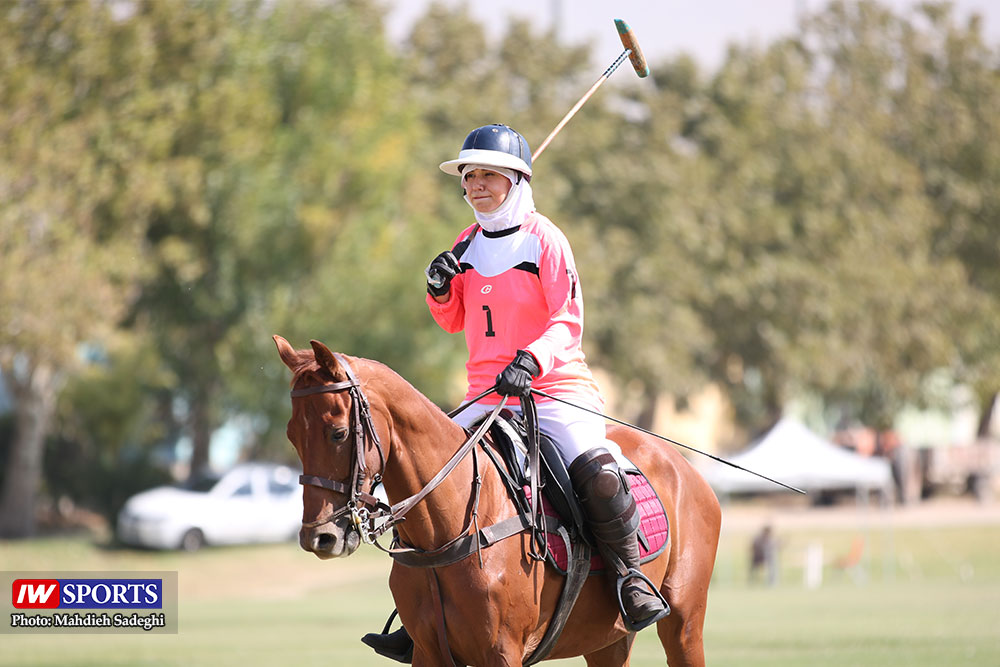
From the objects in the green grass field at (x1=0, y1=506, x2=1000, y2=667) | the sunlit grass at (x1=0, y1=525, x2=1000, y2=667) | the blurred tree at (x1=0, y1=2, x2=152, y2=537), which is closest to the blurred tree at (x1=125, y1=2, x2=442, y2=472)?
the blurred tree at (x1=0, y1=2, x2=152, y2=537)

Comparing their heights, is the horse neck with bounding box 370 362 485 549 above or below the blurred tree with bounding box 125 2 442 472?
below

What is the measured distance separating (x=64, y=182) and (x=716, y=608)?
15305 mm

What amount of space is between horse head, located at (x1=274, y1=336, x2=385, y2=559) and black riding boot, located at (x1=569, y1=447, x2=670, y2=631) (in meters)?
1.39

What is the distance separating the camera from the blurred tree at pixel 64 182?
26.5 meters

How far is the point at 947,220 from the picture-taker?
52344mm

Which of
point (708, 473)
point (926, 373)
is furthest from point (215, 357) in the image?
point (926, 373)

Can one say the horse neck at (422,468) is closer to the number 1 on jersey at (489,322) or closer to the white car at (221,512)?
the number 1 on jersey at (489,322)

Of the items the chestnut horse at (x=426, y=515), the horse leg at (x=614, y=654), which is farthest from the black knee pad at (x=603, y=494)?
the horse leg at (x=614, y=654)

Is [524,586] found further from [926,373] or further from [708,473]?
[926,373]

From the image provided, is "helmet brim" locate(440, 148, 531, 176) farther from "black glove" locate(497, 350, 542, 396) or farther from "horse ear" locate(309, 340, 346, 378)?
"horse ear" locate(309, 340, 346, 378)

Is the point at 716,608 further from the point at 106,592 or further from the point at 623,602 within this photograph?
the point at 623,602

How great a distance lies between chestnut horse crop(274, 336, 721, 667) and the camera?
5621 mm

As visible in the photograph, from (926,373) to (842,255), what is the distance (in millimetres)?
5539

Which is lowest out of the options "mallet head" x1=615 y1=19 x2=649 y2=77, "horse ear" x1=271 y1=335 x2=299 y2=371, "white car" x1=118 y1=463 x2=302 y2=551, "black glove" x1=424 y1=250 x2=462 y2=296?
"horse ear" x1=271 y1=335 x2=299 y2=371
